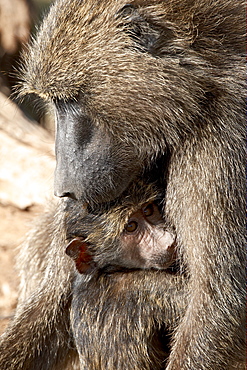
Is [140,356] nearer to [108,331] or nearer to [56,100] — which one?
[108,331]

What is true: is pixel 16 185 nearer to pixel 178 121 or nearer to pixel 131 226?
pixel 131 226

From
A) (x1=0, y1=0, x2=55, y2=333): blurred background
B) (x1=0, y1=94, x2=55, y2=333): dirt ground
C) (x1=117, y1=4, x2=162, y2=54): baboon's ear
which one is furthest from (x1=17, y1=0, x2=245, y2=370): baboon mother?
(x1=0, y1=94, x2=55, y2=333): dirt ground

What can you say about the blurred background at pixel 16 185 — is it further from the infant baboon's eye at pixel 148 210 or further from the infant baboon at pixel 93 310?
the infant baboon's eye at pixel 148 210

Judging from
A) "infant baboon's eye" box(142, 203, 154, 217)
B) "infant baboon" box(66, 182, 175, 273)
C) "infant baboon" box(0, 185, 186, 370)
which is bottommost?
"infant baboon" box(0, 185, 186, 370)

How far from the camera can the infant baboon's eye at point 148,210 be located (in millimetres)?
3574

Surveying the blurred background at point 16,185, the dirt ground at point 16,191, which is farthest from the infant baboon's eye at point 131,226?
the dirt ground at point 16,191

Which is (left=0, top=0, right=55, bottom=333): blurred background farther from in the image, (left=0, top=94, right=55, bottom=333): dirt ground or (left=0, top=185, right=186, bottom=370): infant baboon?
(left=0, top=185, right=186, bottom=370): infant baboon

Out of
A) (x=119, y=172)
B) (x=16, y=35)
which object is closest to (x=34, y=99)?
(x=119, y=172)

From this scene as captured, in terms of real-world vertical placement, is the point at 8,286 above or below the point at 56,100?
below

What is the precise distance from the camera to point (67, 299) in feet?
12.8

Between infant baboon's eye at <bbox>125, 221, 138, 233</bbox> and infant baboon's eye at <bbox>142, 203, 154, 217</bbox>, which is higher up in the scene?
infant baboon's eye at <bbox>142, 203, 154, 217</bbox>

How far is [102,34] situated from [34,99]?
1.02 metres

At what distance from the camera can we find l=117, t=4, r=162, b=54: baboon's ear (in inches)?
122

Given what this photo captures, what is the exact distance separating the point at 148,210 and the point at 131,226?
0.13 metres
